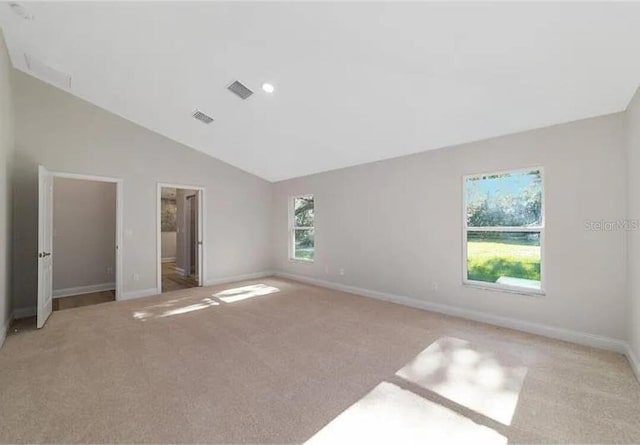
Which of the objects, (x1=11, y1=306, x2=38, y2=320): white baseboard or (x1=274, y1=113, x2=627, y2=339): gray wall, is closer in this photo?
(x1=274, y1=113, x2=627, y2=339): gray wall

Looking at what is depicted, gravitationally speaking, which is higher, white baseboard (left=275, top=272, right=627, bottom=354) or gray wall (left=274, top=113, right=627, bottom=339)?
gray wall (left=274, top=113, right=627, bottom=339)

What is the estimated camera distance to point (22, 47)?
3443 millimetres

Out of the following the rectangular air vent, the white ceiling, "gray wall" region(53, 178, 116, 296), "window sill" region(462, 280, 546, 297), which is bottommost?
"window sill" region(462, 280, 546, 297)

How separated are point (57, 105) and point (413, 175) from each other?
5513 millimetres

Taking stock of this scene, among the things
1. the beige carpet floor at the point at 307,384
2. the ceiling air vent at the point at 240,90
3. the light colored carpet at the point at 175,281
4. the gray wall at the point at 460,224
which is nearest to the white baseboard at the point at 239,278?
the light colored carpet at the point at 175,281

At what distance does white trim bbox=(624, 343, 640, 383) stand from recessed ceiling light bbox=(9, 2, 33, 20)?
20.8 ft

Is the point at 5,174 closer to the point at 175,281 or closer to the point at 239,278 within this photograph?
the point at 175,281

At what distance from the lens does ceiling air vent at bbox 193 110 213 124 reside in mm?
4390

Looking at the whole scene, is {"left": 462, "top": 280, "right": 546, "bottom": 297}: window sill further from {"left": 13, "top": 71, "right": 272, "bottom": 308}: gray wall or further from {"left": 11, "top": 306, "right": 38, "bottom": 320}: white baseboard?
{"left": 11, "top": 306, "right": 38, "bottom": 320}: white baseboard

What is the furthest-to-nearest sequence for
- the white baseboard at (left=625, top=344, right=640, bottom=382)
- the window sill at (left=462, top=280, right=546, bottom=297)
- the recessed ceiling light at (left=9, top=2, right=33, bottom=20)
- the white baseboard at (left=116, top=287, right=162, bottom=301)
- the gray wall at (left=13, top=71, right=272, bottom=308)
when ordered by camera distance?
the white baseboard at (left=116, top=287, right=162, bottom=301) → the gray wall at (left=13, top=71, right=272, bottom=308) → the window sill at (left=462, top=280, right=546, bottom=297) → the recessed ceiling light at (left=9, top=2, right=33, bottom=20) → the white baseboard at (left=625, top=344, right=640, bottom=382)

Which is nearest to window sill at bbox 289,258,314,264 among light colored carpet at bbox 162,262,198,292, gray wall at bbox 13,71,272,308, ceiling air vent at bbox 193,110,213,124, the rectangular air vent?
gray wall at bbox 13,71,272,308

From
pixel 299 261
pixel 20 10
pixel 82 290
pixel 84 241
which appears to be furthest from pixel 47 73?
pixel 299 261

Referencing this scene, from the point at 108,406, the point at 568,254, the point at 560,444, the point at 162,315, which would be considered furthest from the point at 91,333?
the point at 568,254

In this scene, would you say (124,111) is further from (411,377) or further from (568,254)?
(568,254)
